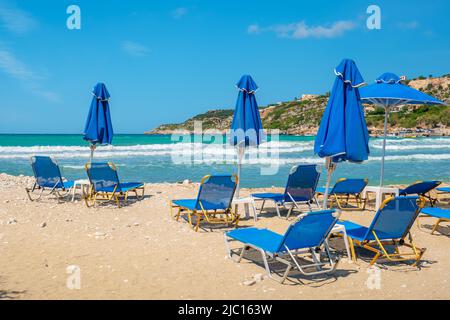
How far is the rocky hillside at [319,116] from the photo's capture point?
248ft

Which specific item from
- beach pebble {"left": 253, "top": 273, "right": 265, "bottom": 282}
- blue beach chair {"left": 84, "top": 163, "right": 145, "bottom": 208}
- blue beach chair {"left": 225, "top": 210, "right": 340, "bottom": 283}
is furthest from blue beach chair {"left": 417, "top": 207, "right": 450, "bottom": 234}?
blue beach chair {"left": 84, "top": 163, "right": 145, "bottom": 208}

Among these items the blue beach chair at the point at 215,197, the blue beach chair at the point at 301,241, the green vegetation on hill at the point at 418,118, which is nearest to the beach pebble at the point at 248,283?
the blue beach chair at the point at 301,241

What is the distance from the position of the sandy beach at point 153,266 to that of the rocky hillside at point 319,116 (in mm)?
72597

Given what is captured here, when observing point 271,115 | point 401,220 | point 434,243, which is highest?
point 271,115

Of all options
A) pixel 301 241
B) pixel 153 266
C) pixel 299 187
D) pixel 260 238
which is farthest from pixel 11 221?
pixel 299 187

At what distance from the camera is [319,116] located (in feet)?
279

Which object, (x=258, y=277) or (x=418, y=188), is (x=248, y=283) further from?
(x=418, y=188)

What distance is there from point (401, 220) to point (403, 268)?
21.8 inches

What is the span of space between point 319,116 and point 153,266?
8351 cm

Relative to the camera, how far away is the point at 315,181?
300 inches

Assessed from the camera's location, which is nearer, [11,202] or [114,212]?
[114,212]

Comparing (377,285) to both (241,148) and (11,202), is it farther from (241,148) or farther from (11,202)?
(11,202)
